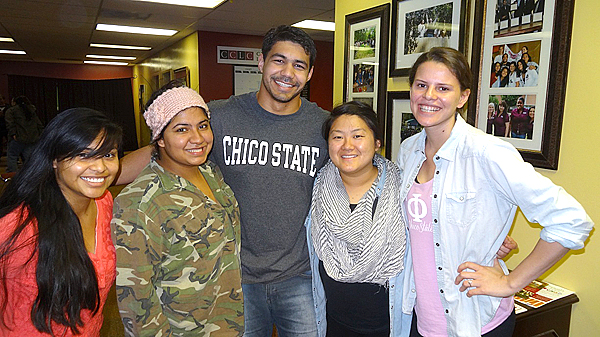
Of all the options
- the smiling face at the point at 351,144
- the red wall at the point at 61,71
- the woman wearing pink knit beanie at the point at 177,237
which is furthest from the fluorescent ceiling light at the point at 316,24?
the red wall at the point at 61,71

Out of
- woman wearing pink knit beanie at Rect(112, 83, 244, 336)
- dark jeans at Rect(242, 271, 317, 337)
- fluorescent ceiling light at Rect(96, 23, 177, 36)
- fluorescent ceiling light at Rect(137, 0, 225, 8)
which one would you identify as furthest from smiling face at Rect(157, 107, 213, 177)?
fluorescent ceiling light at Rect(96, 23, 177, 36)

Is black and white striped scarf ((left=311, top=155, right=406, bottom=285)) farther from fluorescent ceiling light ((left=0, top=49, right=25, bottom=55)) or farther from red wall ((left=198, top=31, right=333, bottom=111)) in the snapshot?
fluorescent ceiling light ((left=0, top=49, right=25, bottom=55))

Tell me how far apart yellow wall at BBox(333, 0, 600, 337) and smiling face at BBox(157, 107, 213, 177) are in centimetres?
155

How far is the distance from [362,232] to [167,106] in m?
0.86

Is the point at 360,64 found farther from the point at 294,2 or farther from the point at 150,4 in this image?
the point at 150,4

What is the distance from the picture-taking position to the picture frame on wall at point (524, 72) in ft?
5.88

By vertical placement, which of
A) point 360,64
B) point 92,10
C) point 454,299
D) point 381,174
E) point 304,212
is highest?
point 92,10

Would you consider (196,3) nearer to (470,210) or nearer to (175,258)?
(175,258)

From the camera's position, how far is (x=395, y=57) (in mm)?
2674

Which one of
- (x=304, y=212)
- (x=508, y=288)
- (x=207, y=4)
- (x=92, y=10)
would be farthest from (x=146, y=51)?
(x=508, y=288)

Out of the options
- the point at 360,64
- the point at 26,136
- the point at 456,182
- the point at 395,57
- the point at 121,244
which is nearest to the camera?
the point at 121,244

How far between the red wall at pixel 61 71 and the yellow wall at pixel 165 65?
82 centimetres

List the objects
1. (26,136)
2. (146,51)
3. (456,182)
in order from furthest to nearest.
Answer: (146,51)
(26,136)
(456,182)

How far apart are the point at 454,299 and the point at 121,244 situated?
1.11m
